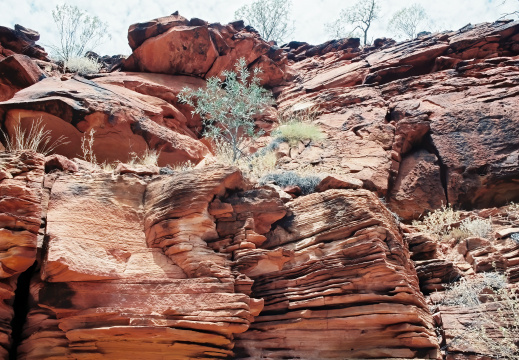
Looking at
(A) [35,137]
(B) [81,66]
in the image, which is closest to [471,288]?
(A) [35,137]

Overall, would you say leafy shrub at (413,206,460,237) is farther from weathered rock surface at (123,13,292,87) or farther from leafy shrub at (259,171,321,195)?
weathered rock surface at (123,13,292,87)

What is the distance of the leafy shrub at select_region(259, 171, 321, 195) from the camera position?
23.4 ft

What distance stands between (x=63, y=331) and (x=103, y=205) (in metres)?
1.55

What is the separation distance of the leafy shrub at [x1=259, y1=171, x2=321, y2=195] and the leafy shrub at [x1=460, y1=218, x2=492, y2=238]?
2929 millimetres

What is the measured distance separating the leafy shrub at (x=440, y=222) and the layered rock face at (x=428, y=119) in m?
0.32

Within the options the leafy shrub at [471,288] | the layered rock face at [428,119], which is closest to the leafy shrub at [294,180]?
the layered rock face at [428,119]

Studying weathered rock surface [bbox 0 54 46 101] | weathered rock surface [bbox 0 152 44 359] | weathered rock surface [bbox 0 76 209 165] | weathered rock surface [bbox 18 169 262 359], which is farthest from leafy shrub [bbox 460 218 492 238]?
weathered rock surface [bbox 0 54 46 101]

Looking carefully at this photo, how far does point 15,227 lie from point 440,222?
704cm

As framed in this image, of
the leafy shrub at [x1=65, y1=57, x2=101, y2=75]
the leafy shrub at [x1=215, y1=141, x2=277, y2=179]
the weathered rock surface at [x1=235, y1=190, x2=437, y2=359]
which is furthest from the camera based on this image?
the leafy shrub at [x1=65, y1=57, x2=101, y2=75]

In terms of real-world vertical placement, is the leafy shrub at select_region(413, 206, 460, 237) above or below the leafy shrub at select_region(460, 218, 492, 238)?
above

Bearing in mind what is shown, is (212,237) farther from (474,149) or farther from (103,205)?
(474,149)

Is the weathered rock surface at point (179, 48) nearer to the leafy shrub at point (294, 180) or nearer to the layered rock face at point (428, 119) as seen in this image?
the layered rock face at point (428, 119)

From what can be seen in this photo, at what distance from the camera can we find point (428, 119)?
33.2 feet

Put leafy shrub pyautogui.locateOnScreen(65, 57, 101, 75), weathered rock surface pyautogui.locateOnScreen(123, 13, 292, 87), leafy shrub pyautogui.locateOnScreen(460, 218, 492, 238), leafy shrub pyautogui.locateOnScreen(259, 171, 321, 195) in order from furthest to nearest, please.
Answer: leafy shrub pyautogui.locateOnScreen(65, 57, 101, 75), weathered rock surface pyautogui.locateOnScreen(123, 13, 292, 87), leafy shrub pyautogui.locateOnScreen(460, 218, 492, 238), leafy shrub pyautogui.locateOnScreen(259, 171, 321, 195)
